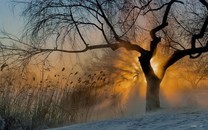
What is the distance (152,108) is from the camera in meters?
16.0

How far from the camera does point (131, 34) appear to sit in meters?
16.9

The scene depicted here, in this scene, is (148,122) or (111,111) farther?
(111,111)

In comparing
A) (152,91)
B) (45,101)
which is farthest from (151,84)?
(45,101)

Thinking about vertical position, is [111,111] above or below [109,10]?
below

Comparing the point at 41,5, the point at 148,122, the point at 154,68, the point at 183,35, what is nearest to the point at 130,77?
the point at 183,35

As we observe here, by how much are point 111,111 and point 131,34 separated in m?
3.37

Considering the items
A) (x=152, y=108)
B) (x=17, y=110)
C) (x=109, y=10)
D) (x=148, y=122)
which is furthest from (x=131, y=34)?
(x=148, y=122)

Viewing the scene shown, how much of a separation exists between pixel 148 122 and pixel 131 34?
31.0 ft

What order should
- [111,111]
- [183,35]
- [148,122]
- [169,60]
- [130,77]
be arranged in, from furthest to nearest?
1. [130,77]
2. [183,35]
3. [111,111]
4. [169,60]
5. [148,122]

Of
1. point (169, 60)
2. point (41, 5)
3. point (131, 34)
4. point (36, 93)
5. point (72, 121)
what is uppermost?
point (41, 5)

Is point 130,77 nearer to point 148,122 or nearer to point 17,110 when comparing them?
point 17,110

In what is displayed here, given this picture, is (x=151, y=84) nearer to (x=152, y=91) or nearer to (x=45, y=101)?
(x=152, y=91)

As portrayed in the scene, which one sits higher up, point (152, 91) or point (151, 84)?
point (151, 84)

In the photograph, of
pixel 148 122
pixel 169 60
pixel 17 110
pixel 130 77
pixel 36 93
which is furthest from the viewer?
pixel 130 77
